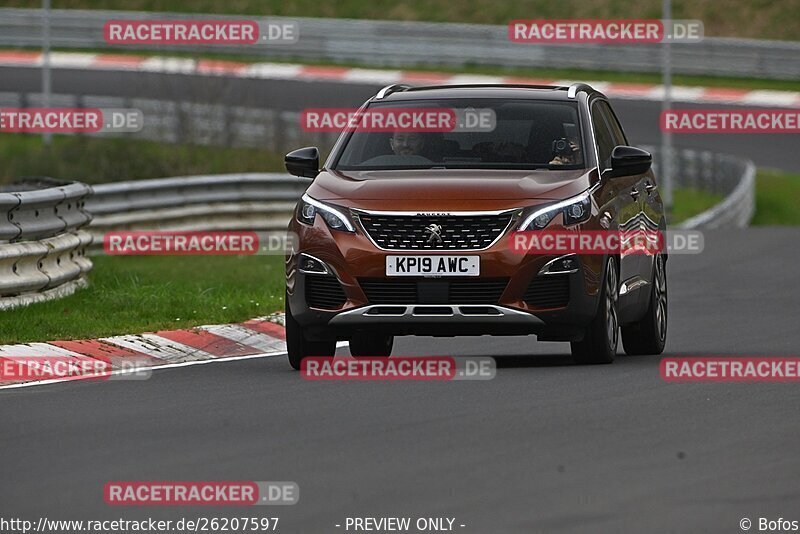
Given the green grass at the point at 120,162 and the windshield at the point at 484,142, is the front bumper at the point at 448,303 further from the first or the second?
the green grass at the point at 120,162

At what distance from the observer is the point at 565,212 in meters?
12.2

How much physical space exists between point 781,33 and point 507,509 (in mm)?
47462

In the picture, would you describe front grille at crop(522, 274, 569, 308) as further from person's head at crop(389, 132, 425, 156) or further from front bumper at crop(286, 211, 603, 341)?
person's head at crop(389, 132, 425, 156)

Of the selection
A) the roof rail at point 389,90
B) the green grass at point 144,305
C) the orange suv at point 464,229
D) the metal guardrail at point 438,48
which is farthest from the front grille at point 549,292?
the metal guardrail at point 438,48

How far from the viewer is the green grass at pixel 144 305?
14234 millimetres

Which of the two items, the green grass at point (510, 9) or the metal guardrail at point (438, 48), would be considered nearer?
the metal guardrail at point (438, 48)

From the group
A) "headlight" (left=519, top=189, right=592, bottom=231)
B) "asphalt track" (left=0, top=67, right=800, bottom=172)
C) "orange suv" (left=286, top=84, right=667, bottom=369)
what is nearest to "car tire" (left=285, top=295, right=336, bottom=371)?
"orange suv" (left=286, top=84, right=667, bottom=369)

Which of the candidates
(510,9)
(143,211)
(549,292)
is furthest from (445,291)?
(510,9)

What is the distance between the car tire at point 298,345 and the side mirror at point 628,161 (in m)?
2.12

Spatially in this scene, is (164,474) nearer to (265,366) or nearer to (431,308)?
(431,308)

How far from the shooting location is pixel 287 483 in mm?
8172

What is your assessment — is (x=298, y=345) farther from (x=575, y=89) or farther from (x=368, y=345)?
(x=575, y=89)

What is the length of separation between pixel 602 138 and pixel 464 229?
200 centimetres

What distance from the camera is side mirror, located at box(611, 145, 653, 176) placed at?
42.7 feet
